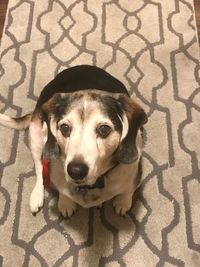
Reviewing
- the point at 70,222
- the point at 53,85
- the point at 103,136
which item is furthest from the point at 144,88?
the point at 103,136

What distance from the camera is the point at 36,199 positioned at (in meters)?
1.94

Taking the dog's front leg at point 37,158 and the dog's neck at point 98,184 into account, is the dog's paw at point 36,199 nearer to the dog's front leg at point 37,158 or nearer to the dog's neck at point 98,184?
the dog's front leg at point 37,158

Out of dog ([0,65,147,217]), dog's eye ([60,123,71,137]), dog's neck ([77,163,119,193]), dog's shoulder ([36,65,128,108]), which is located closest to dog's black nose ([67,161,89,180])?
dog ([0,65,147,217])

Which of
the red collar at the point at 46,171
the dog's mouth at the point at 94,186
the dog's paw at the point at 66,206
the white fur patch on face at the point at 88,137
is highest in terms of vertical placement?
the white fur patch on face at the point at 88,137

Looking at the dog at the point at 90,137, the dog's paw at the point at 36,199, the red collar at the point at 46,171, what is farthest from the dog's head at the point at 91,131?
the dog's paw at the point at 36,199

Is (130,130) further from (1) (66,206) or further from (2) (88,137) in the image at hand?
(1) (66,206)

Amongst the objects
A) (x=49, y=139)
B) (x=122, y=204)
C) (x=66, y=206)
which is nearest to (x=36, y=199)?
(x=66, y=206)

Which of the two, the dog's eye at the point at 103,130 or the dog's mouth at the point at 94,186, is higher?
the dog's eye at the point at 103,130

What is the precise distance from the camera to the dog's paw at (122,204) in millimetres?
1899

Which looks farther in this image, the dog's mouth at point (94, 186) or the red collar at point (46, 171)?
the red collar at point (46, 171)

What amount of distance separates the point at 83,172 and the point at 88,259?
611 millimetres

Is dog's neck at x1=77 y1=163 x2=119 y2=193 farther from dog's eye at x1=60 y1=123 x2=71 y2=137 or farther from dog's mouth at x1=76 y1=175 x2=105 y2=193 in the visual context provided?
dog's eye at x1=60 y1=123 x2=71 y2=137

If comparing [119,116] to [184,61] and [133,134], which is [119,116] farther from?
[184,61]

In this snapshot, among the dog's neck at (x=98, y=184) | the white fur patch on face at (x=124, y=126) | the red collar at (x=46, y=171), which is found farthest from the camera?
the red collar at (x=46, y=171)
